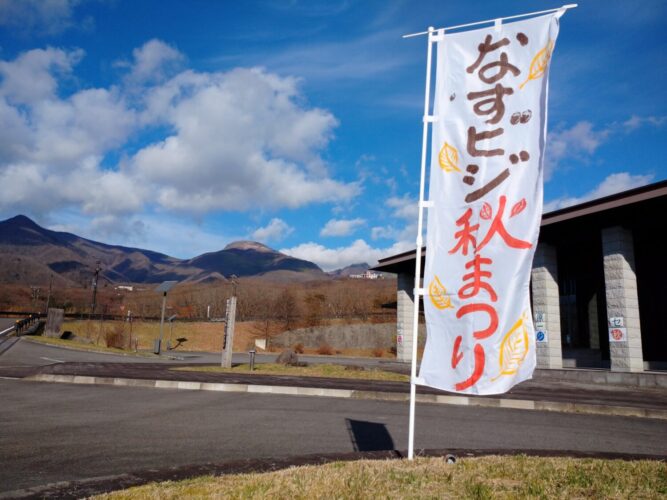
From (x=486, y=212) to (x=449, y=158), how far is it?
2.52 feet

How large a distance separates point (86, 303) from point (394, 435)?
94.4m

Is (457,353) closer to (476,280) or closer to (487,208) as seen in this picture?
(476,280)

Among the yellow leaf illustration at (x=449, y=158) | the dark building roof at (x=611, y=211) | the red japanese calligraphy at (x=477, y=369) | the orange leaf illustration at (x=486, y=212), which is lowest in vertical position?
the red japanese calligraphy at (x=477, y=369)

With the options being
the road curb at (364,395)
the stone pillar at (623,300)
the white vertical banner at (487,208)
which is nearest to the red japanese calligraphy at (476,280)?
the white vertical banner at (487,208)

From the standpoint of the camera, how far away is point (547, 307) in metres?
21.3

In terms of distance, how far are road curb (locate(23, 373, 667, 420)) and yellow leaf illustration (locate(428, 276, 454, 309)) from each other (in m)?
7.77

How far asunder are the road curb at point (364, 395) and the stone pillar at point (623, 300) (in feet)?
26.0

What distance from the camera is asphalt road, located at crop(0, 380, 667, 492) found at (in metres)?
5.84

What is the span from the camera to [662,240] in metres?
22.2

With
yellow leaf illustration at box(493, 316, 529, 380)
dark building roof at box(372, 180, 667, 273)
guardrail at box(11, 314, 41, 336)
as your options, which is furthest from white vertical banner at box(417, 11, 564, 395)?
guardrail at box(11, 314, 41, 336)

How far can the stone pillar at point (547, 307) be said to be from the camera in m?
21.1

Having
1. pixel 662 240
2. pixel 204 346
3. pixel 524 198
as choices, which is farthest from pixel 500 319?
pixel 204 346

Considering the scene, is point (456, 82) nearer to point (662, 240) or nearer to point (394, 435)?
point (394, 435)

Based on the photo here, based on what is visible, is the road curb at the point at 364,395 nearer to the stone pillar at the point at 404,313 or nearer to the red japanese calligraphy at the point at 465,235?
the red japanese calligraphy at the point at 465,235
